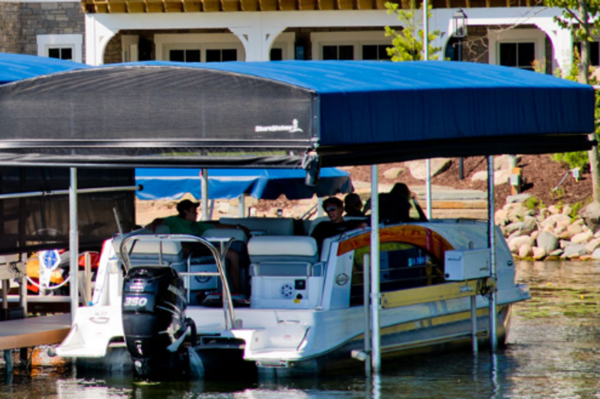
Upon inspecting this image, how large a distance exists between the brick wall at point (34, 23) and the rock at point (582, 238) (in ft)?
52.0

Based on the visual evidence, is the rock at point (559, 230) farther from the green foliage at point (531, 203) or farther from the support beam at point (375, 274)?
the support beam at point (375, 274)

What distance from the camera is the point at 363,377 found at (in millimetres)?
11492

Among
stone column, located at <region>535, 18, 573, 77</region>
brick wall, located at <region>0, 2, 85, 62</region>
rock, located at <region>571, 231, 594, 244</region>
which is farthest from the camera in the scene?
brick wall, located at <region>0, 2, 85, 62</region>

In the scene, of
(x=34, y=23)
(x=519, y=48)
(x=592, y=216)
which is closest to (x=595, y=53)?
(x=519, y=48)

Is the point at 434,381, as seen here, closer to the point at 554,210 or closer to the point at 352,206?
the point at 352,206

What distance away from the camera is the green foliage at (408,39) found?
2906 centimetres

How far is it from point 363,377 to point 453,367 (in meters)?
1.10

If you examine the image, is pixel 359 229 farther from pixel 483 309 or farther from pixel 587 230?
pixel 587 230

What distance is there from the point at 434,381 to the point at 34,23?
25.2 meters

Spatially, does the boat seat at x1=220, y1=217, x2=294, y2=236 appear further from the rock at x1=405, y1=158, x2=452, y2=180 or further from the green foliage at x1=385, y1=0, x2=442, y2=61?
the rock at x1=405, y1=158, x2=452, y2=180

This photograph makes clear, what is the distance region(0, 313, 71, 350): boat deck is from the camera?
11.3m

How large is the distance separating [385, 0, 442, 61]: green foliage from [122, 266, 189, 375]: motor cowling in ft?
61.1

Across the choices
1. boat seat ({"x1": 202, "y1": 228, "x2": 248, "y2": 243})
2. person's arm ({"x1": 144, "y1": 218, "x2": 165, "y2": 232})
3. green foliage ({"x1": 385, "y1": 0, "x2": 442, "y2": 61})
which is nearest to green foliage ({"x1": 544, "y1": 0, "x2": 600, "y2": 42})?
green foliage ({"x1": 385, "y1": 0, "x2": 442, "y2": 61})

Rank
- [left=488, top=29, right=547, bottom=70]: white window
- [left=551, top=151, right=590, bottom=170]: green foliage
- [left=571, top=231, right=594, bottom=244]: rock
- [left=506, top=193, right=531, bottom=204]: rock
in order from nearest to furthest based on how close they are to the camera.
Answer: [left=571, top=231, right=594, bottom=244]: rock, [left=506, top=193, right=531, bottom=204]: rock, [left=551, top=151, right=590, bottom=170]: green foliage, [left=488, top=29, right=547, bottom=70]: white window
